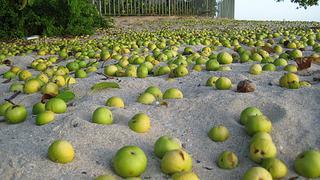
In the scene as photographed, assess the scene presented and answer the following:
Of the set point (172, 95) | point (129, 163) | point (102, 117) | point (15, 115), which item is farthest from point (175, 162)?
point (15, 115)

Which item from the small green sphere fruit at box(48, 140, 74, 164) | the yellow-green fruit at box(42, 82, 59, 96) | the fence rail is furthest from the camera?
the fence rail

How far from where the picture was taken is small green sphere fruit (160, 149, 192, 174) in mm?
2217

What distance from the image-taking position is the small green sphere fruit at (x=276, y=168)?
221cm

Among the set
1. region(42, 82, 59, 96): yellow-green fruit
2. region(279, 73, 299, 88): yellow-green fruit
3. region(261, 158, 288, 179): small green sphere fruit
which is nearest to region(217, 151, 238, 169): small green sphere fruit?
region(261, 158, 288, 179): small green sphere fruit

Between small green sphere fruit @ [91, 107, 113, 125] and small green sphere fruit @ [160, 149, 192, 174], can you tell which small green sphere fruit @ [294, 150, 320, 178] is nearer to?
small green sphere fruit @ [160, 149, 192, 174]

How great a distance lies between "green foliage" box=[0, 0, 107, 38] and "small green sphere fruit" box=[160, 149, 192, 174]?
8.93m

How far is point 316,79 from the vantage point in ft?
12.5

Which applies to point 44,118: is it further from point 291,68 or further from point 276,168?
point 291,68

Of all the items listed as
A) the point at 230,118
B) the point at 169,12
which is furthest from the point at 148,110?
the point at 169,12

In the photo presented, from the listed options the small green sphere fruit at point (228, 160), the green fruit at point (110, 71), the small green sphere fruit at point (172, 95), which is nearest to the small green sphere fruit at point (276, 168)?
the small green sphere fruit at point (228, 160)

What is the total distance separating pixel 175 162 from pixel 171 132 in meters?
0.63

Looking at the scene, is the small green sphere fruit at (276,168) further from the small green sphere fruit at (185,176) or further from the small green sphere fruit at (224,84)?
the small green sphere fruit at (224,84)

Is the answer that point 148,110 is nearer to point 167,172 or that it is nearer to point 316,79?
point 167,172

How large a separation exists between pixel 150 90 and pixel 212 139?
959 mm
